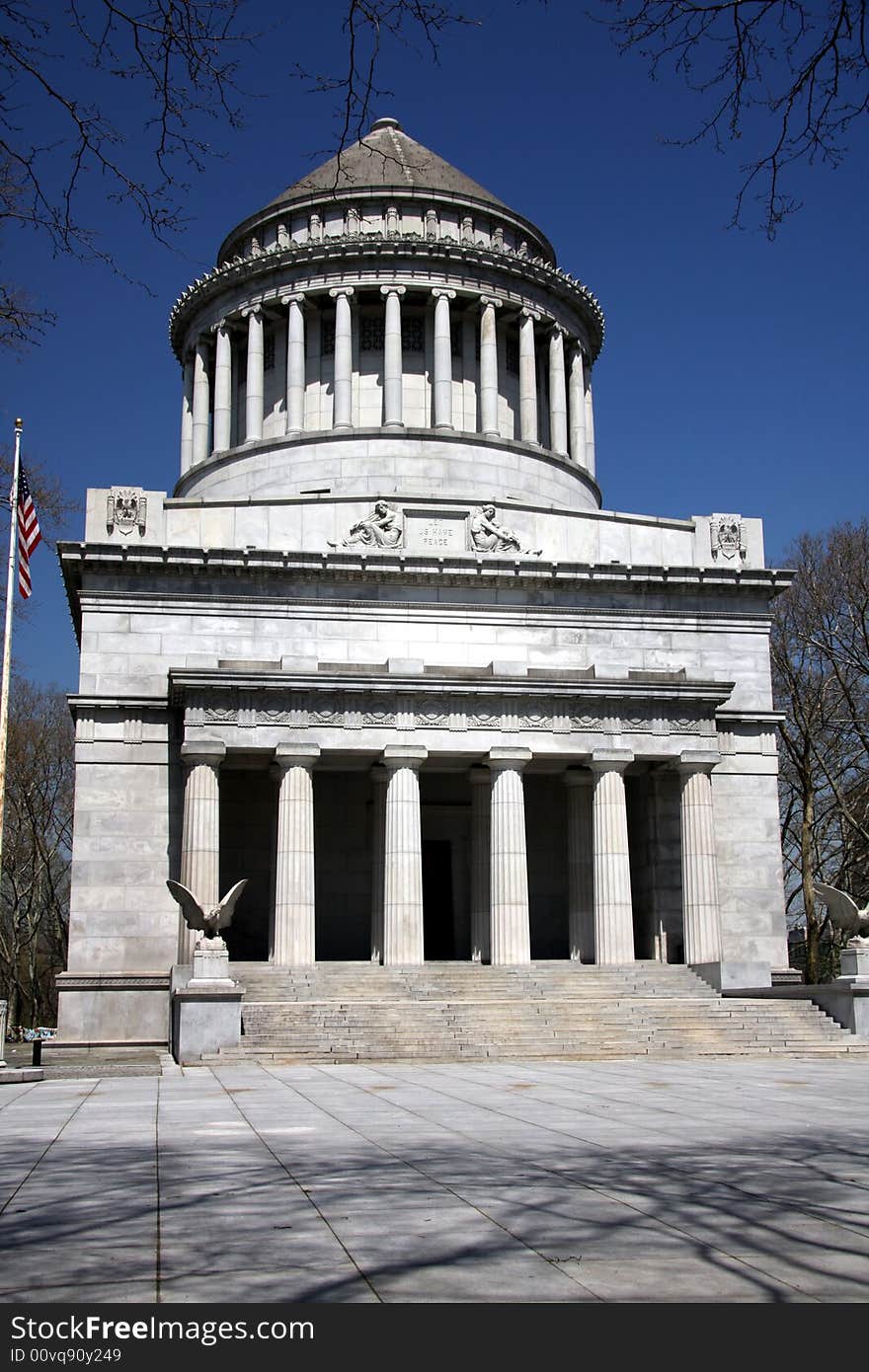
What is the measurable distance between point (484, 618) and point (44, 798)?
29.4 meters

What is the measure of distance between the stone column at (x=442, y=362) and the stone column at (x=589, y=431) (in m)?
6.94

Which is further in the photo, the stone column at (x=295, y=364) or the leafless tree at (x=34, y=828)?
the leafless tree at (x=34, y=828)

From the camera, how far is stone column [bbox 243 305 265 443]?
54.8 m

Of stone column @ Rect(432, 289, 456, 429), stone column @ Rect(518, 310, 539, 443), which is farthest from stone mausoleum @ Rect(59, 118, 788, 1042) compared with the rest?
stone column @ Rect(518, 310, 539, 443)

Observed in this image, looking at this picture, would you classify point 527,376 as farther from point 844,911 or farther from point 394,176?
point 844,911

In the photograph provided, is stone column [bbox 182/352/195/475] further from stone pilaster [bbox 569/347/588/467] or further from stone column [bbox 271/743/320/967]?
stone column [bbox 271/743/320/967]

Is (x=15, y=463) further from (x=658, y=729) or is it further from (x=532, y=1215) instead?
(x=532, y=1215)

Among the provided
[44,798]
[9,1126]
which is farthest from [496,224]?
[9,1126]

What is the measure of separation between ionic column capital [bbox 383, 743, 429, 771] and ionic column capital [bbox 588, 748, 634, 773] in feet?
15.5

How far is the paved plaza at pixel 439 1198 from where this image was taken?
8109 millimetres

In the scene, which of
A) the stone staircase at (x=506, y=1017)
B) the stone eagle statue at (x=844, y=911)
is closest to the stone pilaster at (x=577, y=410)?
the stone staircase at (x=506, y=1017)

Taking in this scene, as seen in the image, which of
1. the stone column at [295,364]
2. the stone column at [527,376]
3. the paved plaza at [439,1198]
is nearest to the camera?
the paved plaza at [439,1198]

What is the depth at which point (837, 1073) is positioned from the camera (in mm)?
25266

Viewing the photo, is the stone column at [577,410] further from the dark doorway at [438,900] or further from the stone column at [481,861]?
the stone column at [481,861]
